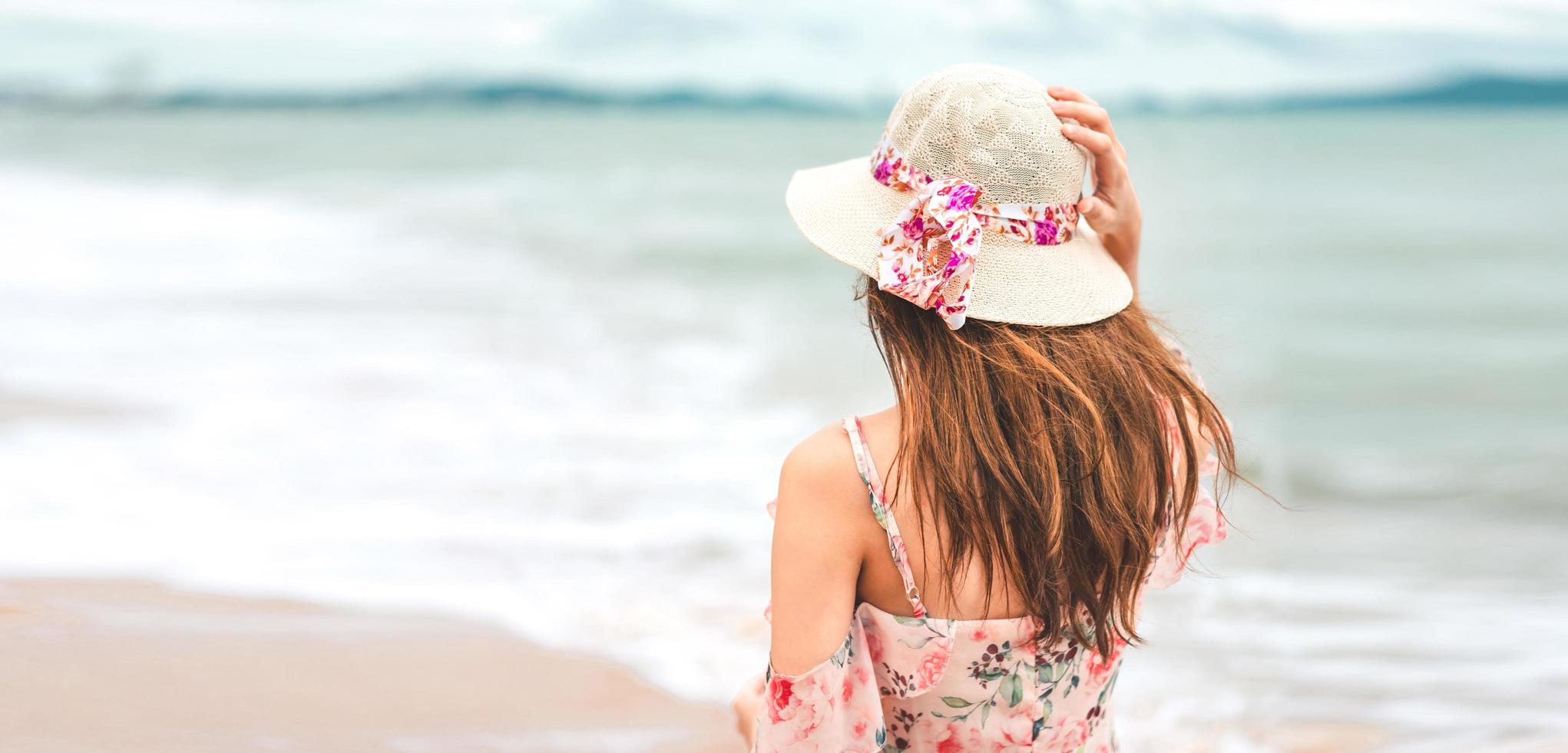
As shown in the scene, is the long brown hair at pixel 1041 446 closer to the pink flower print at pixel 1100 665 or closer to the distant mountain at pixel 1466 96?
the pink flower print at pixel 1100 665

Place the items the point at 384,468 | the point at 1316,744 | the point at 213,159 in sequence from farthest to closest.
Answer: the point at 213,159
the point at 384,468
the point at 1316,744

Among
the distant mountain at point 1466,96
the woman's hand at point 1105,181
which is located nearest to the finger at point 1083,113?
the woman's hand at point 1105,181

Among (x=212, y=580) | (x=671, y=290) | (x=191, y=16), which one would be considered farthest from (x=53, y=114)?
(x=212, y=580)

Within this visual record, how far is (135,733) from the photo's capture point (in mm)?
2236

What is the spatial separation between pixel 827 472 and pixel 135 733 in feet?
5.79

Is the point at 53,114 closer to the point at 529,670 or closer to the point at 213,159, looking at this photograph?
the point at 213,159

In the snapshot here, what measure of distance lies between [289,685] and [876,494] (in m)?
1.80

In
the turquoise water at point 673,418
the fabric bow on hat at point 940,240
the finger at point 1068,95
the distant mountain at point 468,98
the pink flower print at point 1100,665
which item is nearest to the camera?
the fabric bow on hat at point 940,240

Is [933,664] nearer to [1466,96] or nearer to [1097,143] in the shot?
[1097,143]

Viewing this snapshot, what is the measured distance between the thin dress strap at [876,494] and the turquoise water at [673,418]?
2.23 feet

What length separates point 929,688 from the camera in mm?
1377

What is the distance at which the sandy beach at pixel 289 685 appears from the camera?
2.28 meters

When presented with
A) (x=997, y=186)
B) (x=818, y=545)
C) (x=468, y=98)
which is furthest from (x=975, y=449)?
(x=468, y=98)

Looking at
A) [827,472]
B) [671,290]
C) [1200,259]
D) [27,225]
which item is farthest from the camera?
[1200,259]
